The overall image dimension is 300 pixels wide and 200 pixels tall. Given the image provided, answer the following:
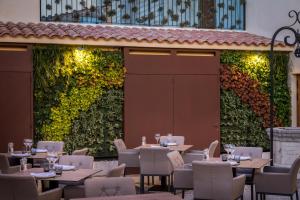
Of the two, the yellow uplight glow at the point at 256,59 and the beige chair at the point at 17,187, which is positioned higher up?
the yellow uplight glow at the point at 256,59

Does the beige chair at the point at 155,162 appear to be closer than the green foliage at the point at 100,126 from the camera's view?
Yes

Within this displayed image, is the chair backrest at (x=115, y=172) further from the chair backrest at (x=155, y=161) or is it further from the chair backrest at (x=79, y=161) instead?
the chair backrest at (x=155, y=161)

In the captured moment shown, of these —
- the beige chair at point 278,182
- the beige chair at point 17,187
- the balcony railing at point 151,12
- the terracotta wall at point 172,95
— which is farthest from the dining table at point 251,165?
the balcony railing at point 151,12

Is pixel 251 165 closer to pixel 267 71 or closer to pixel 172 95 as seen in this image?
pixel 172 95

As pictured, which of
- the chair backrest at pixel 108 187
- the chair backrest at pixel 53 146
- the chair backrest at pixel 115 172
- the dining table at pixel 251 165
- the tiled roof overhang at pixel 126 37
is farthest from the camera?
the tiled roof overhang at pixel 126 37

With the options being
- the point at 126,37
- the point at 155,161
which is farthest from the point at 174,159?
the point at 126,37

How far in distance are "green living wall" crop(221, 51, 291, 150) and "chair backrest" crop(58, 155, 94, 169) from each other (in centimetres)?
682

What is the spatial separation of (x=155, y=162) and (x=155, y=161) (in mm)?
17

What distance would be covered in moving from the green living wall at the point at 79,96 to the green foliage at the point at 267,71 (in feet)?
10.8

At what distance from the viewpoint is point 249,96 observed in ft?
45.4

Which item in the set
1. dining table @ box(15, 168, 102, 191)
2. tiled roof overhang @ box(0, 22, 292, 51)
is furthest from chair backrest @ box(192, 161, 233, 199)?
tiled roof overhang @ box(0, 22, 292, 51)

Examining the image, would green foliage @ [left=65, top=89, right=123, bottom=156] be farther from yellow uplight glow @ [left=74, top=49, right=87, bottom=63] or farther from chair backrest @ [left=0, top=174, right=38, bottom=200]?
chair backrest @ [left=0, top=174, right=38, bottom=200]

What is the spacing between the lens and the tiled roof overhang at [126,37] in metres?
11.8

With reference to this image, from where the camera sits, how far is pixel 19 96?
1180 centimetres
